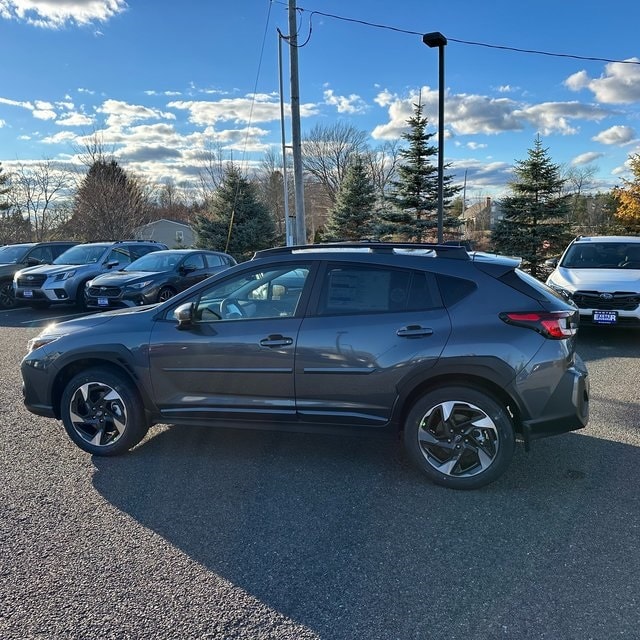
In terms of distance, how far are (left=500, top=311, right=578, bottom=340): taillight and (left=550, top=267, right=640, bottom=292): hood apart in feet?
17.0

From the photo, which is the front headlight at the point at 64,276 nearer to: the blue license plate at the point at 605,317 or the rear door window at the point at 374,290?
the rear door window at the point at 374,290

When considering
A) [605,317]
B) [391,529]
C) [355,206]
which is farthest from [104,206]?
[391,529]

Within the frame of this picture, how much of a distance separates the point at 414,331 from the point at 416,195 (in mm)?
20723

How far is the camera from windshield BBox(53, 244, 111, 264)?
12781 millimetres

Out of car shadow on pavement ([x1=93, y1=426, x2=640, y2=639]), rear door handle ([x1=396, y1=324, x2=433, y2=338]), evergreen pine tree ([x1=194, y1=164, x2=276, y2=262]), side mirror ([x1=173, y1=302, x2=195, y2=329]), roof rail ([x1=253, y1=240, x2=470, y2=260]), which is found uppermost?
evergreen pine tree ([x1=194, y1=164, x2=276, y2=262])

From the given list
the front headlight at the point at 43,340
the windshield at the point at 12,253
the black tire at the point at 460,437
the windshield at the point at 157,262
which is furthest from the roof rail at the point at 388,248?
the windshield at the point at 12,253

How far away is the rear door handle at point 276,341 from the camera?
3734 mm

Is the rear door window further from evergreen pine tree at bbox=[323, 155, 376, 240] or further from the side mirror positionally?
evergreen pine tree at bbox=[323, 155, 376, 240]

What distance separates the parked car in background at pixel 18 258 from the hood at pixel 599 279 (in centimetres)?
1241

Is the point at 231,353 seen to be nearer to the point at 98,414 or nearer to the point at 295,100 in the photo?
the point at 98,414

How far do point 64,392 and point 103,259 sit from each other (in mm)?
9380

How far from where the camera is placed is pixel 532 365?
3418 mm

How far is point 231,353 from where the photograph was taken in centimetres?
386

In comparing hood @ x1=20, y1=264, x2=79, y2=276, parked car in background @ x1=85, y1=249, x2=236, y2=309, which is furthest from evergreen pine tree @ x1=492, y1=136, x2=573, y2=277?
hood @ x1=20, y1=264, x2=79, y2=276
